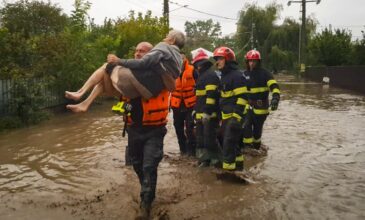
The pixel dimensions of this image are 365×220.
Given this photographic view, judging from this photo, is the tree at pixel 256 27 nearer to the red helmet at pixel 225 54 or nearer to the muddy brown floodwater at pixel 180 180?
the muddy brown floodwater at pixel 180 180

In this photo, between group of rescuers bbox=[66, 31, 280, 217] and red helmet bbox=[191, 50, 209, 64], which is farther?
red helmet bbox=[191, 50, 209, 64]

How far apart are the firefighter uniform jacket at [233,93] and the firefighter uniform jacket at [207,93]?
1.00 ft

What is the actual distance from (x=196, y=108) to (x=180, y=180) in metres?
1.48

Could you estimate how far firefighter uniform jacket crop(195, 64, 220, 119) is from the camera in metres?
7.26

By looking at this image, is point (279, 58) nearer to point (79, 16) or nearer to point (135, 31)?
point (135, 31)

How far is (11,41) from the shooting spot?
542 inches

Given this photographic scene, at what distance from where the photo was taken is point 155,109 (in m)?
5.00

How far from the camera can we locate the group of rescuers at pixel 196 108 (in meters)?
4.94

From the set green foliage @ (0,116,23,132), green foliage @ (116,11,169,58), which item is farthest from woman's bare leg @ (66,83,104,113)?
green foliage @ (116,11,169,58)

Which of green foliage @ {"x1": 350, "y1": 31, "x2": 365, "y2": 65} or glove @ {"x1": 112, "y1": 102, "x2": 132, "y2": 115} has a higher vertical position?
green foliage @ {"x1": 350, "y1": 31, "x2": 365, "y2": 65}

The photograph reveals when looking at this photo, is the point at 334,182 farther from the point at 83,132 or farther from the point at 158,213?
the point at 83,132

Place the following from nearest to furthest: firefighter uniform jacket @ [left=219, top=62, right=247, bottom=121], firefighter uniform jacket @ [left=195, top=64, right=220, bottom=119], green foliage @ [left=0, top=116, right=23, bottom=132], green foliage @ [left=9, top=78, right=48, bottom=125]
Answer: firefighter uniform jacket @ [left=219, top=62, right=247, bottom=121] → firefighter uniform jacket @ [left=195, top=64, right=220, bottom=119] → green foliage @ [left=0, top=116, right=23, bottom=132] → green foliage @ [left=9, top=78, right=48, bottom=125]

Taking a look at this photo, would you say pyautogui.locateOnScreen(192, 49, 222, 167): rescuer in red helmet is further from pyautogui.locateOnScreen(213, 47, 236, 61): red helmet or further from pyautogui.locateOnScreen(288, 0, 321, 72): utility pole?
pyautogui.locateOnScreen(288, 0, 321, 72): utility pole

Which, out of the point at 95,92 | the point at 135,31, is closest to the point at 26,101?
the point at 95,92
